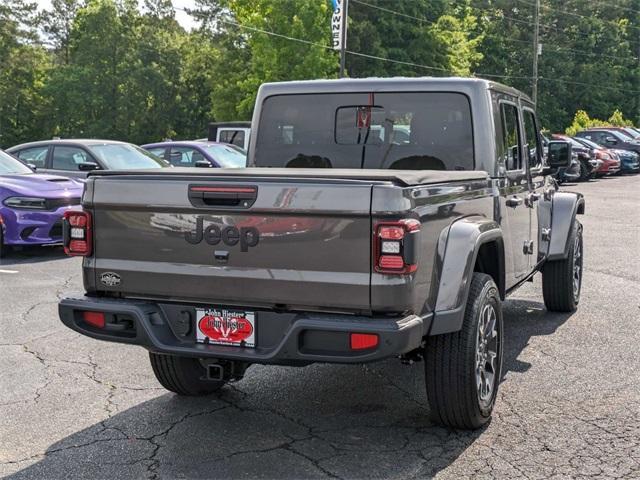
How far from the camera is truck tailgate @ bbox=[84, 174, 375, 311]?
376 centimetres

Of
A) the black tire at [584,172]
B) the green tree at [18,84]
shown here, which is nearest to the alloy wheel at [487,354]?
the black tire at [584,172]

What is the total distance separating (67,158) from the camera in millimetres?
13156

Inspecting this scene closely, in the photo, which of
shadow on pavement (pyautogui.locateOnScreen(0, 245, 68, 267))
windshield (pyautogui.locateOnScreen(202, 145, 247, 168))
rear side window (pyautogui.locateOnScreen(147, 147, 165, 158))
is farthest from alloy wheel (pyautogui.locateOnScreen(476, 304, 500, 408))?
rear side window (pyautogui.locateOnScreen(147, 147, 165, 158))

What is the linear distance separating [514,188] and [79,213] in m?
2.94

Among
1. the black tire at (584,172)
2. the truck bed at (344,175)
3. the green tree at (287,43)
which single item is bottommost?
the black tire at (584,172)

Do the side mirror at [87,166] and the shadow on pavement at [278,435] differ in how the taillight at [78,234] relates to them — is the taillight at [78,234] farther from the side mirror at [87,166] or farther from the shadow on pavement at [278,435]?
the side mirror at [87,166]

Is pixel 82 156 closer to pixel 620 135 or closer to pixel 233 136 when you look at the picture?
pixel 233 136

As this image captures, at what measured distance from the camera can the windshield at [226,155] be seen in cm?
1542

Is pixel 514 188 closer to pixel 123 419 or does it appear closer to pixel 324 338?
pixel 324 338

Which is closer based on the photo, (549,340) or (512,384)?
(512,384)

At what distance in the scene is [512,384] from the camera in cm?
534

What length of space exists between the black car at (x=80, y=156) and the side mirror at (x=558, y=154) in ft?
24.4

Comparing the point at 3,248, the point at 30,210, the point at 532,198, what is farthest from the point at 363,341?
the point at 3,248

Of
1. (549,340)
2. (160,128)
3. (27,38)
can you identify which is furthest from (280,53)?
(549,340)
